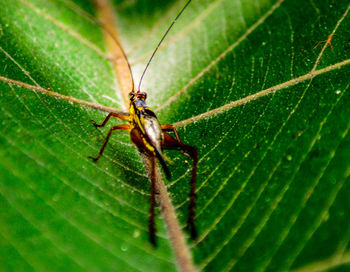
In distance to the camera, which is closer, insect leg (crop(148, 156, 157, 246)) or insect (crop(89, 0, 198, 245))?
insect leg (crop(148, 156, 157, 246))

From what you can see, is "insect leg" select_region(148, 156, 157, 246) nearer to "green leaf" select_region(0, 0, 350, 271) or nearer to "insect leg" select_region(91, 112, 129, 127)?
"green leaf" select_region(0, 0, 350, 271)

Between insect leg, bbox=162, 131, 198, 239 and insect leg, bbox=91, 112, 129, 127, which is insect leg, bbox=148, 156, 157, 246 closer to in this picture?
insect leg, bbox=162, 131, 198, 239

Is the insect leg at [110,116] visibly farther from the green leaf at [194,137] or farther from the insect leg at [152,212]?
the insect leg at [152,212]

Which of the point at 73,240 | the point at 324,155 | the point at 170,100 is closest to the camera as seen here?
the point at 73,240

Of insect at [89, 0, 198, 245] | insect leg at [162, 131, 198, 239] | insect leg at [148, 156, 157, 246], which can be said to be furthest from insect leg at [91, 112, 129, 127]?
insect leg at [148, 156, 157, 246]

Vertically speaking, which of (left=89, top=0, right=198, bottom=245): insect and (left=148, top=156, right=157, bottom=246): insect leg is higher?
(left=89, top=0, right=198, bottom=245): insect

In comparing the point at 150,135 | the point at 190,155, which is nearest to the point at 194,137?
the point at 190,155

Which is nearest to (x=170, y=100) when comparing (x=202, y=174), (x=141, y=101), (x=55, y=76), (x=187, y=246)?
(x=141, y=101)

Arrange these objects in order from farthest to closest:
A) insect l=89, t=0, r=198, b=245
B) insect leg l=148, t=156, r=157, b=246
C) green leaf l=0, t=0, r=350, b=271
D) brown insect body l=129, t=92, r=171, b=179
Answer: brown insect body l=129, t=92, r=171, b=179
insect l=89, t=0, r=198, b=245
insect leg l=148, t=156, r=157, b=246
green leaf l=0, t=0, r=350, b=271

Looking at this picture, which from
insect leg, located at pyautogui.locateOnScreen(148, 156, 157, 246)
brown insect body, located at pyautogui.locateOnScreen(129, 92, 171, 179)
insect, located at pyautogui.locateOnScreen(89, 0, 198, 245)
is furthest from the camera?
brown insect body, located at pyautogui.locateOnScreen(129, 92, 171, 179)

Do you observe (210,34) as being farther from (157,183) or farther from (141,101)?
(157,183)
